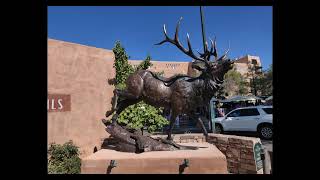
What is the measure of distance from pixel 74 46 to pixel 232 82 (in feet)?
129

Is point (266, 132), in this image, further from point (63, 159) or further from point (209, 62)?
point (63, 159)

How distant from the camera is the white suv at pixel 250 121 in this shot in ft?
41.7

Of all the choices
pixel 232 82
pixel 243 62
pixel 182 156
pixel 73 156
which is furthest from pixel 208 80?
pixel 243 62

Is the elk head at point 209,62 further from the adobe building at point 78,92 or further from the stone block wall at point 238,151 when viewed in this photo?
the adobe building at point 78,92

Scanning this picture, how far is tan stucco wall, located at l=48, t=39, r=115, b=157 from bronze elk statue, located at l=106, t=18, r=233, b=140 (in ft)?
8.12

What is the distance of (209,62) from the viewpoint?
5727 millimetres

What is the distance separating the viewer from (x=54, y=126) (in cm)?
737

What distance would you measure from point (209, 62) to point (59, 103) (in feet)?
14.6

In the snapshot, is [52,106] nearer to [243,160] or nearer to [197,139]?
[197,139]

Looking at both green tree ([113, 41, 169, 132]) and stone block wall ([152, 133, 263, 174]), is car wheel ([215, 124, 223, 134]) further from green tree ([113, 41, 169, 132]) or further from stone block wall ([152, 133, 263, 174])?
stone block wall ([152, 133, 263, 174])

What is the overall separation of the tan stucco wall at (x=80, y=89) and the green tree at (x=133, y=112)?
68cm

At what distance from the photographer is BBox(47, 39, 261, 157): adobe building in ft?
24.3

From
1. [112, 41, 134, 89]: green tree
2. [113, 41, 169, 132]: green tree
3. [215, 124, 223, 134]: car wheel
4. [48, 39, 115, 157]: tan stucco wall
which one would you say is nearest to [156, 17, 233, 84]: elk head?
[48, 39, 115, 157]: tan stucco wall

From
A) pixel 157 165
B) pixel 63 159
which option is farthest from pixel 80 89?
pixel 157 165
